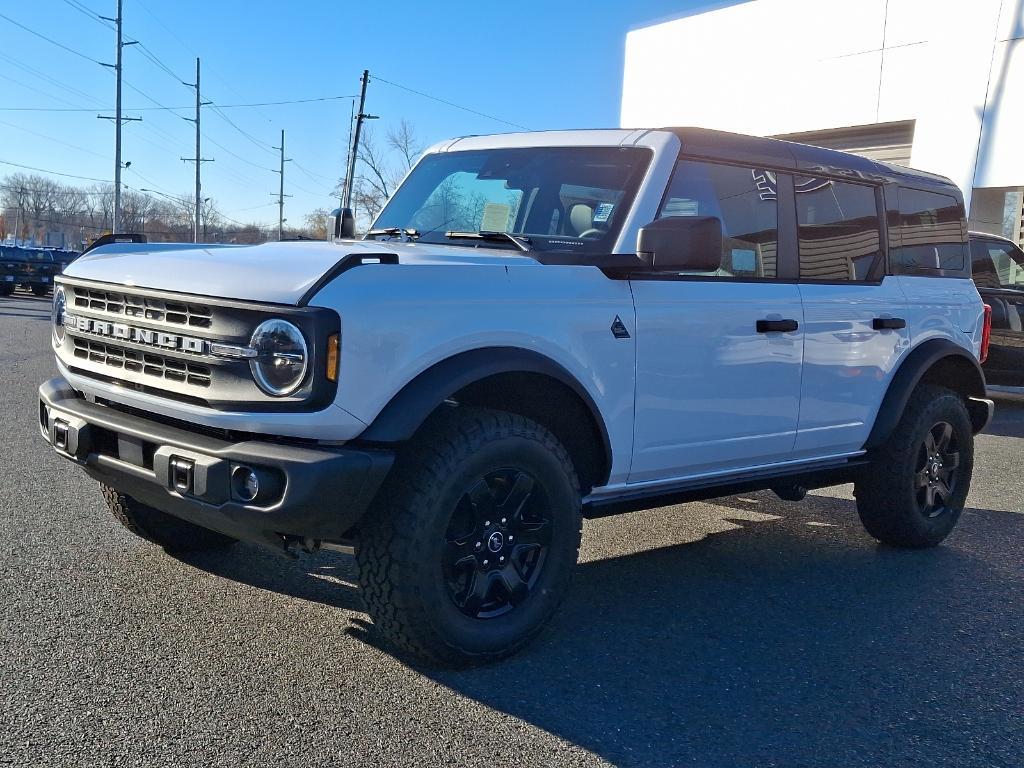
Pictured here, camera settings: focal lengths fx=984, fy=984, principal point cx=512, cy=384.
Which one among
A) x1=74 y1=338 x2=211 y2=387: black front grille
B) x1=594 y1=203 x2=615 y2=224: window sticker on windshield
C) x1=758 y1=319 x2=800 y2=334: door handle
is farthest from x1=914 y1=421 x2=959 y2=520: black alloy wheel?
x1=74 y1=338 x2=211 y2=387: black front grille

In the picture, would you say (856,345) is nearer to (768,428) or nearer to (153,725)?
(768,428)

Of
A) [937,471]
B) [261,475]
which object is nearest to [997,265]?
[937,471]

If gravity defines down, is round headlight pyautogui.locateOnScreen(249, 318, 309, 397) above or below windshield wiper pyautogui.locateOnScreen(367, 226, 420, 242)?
below

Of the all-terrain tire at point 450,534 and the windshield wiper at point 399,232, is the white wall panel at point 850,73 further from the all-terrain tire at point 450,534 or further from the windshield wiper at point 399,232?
the all-terrain tire at point 450,534

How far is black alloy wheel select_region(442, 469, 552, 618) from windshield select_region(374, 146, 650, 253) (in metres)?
1.09

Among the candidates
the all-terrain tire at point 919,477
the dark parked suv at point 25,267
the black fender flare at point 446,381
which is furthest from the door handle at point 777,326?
the dark parked suv at point 25,267

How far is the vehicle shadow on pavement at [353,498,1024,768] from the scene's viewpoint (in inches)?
120

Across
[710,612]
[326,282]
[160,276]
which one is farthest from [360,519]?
[710,612]

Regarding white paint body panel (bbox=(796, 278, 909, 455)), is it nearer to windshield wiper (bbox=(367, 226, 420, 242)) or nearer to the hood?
the hood

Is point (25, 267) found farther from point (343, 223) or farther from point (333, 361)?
point (333, 361)

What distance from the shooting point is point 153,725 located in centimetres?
287

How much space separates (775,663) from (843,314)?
1.88 meters

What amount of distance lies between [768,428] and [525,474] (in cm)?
147

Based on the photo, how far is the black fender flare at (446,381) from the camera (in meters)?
3.08
